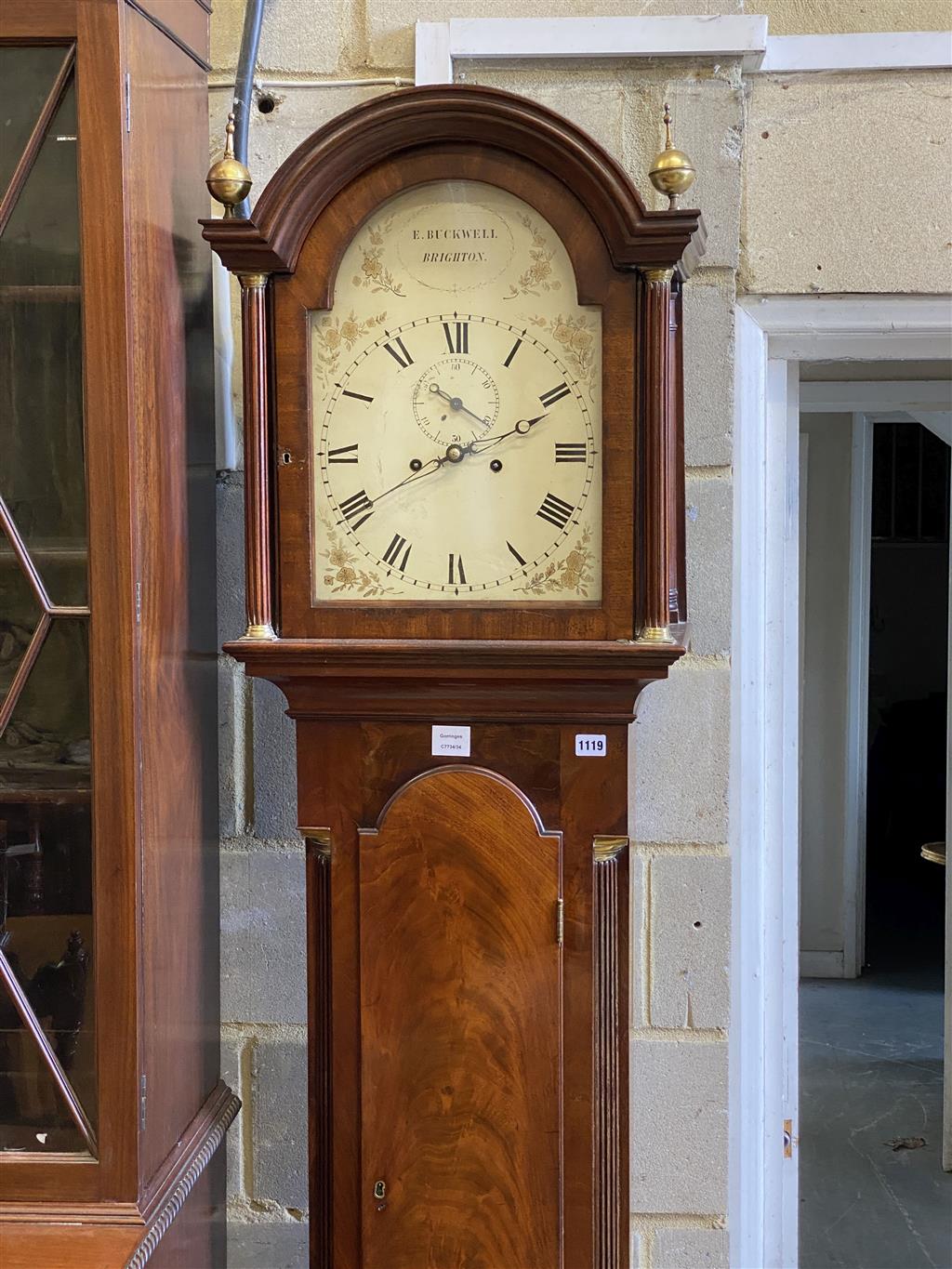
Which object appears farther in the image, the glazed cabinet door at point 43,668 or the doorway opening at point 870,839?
the doorway opening at point 870,839

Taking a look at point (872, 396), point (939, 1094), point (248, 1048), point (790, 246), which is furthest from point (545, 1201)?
point (939, 1094)

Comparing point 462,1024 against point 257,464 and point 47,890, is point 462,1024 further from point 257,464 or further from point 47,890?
point 257,464

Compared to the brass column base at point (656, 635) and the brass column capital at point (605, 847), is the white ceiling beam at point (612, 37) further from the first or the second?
the brass column capital at point (605, 847)

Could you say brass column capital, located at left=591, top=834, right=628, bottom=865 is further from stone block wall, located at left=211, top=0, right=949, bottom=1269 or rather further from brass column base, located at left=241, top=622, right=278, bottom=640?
brass column base, located at left=241, top=622, right=278, bottom=640

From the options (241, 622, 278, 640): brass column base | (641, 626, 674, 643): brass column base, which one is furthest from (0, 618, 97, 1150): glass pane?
(641, 626, 674, 643): brass column base

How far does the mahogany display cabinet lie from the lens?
3.75 ft

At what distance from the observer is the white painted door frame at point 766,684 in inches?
57.1

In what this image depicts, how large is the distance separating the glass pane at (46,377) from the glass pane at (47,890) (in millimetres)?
95

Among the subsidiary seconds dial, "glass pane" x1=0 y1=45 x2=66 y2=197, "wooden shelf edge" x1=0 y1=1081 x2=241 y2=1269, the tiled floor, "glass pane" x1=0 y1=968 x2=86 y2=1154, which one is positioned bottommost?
the tiled floor

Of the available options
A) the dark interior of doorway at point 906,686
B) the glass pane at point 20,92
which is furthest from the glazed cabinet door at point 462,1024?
the dark interior of doorway at point 906,686

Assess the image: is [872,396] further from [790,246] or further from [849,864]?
[849,864]

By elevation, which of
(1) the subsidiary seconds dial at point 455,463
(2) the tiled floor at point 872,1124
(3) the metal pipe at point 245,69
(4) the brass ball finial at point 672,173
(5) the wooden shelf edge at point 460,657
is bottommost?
(2) the tiled floor at point 872,1124

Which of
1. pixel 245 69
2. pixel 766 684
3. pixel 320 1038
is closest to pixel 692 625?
pixel 766 684

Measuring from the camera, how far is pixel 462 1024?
3.92 feet
